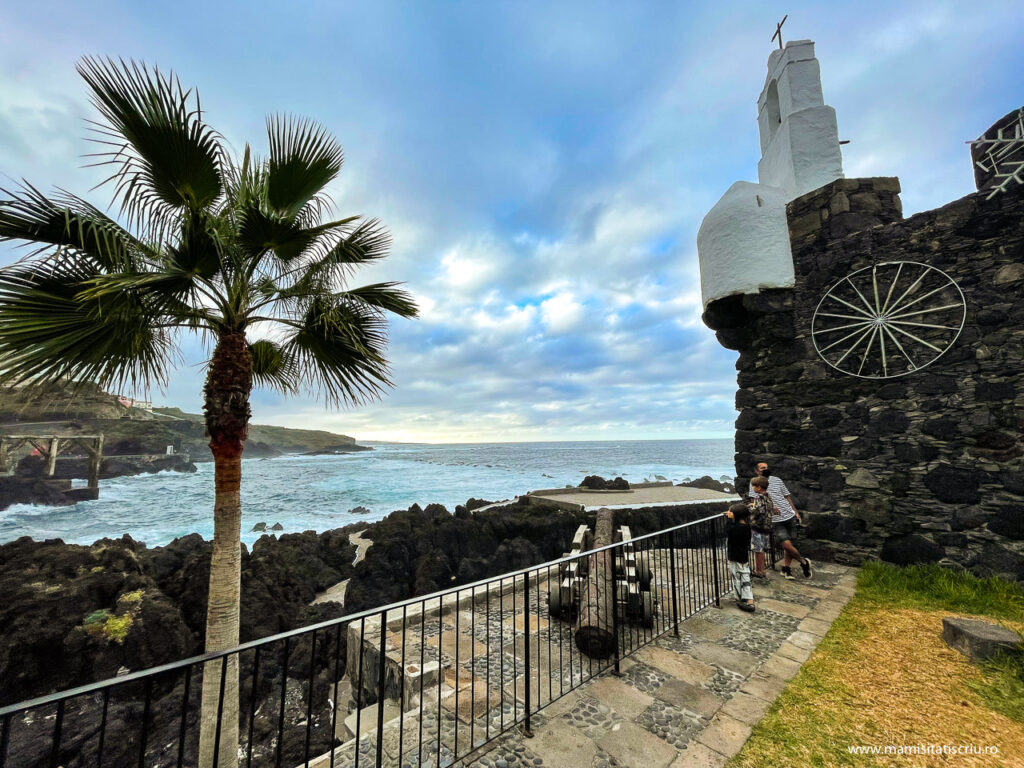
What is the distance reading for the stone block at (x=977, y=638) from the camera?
3627mm

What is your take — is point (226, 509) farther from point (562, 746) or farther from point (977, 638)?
point (977, 638)

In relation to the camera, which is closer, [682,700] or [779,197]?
[682,700]

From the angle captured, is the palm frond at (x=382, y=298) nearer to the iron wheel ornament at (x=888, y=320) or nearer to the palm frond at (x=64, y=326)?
the palm frond at (x=64, y=326)

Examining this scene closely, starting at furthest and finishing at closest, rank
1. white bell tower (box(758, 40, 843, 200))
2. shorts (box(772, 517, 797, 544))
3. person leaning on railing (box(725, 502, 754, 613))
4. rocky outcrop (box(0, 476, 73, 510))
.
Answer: rocky outcrop (box(0, 476, 73, 510))
white bell tower (box(758, 40, 843, 200))
shorts (box(772, 517, 797, 544))
person leaning on railing (box(725, 502, 754, 613))

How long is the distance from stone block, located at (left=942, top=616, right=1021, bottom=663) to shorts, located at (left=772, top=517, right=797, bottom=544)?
89.1 inches

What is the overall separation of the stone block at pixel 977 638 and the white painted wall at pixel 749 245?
544 cm

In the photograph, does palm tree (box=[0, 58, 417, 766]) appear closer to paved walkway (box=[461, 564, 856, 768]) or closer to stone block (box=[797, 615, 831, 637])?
paved walkway (box=[461, 564, 856, 768])

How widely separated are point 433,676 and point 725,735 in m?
2.77

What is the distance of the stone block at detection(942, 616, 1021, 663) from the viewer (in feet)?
11.9

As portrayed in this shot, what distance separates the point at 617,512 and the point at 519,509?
4154 millimetres

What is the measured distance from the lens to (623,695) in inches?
139

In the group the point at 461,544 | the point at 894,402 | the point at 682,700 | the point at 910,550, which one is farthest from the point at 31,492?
the point at 894,402

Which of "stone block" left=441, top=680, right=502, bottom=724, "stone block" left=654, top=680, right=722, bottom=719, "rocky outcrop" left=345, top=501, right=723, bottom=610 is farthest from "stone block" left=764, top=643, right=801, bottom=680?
"rocky outcrop" left=345, top=501, right=723, bottom=610

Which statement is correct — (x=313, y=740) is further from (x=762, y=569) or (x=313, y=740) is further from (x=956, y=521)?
(x=956, y=521)
